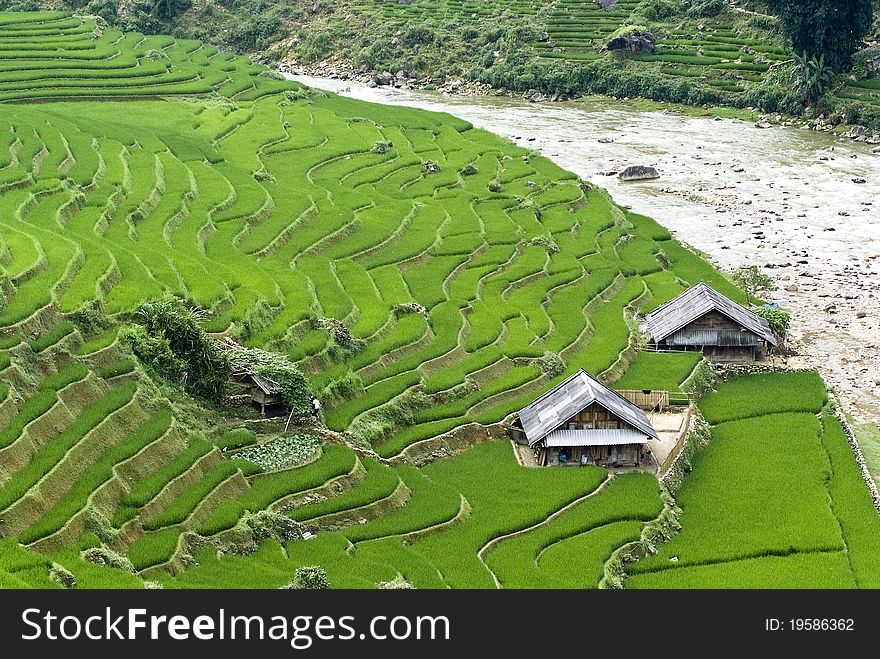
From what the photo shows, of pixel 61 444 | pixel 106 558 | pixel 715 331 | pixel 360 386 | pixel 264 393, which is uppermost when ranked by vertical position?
pixel 61 444

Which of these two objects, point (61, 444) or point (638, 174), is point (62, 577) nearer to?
point (61, 444)

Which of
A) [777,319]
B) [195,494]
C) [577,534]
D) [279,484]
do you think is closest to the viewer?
[195,494]

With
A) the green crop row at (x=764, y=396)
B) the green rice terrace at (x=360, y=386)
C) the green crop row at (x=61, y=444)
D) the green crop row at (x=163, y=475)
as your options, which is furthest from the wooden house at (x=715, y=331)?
the green crop row at (x=61, y=444)

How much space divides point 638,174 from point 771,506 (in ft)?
97.4

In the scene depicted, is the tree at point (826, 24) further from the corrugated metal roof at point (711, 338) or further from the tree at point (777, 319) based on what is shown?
the corrugated metal roof at point (711, 338)

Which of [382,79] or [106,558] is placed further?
[382,79]

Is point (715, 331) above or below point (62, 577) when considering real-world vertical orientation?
below

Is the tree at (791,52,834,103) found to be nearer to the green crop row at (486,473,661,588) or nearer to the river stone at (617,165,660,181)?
the river stone at (617,165,660,181)

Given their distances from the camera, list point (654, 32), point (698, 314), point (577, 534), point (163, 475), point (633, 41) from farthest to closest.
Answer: point (654, 32)
point (633, 41)
point (698, 314)
point (577, 534)
point (163, 475)

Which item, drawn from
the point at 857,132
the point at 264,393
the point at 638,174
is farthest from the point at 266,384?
the point at 857,132

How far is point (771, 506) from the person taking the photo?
28.0 m

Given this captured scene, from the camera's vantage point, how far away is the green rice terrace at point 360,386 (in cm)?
2459

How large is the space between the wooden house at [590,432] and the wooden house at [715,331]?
268 inches

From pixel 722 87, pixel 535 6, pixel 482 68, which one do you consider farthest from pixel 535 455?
pixel 535 6
